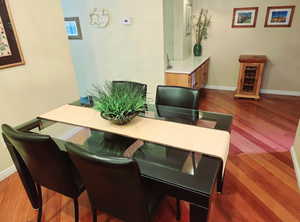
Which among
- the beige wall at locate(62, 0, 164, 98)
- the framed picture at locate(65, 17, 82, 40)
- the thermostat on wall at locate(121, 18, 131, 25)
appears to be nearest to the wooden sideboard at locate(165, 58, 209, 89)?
the beige wall at locate(62, 0, 164, 98)

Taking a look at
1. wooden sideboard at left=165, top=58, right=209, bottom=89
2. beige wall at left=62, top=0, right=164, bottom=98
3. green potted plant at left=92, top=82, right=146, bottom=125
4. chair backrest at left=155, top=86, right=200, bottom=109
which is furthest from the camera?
wooden sideboard at left=165, top=58, right=209, bottom=89

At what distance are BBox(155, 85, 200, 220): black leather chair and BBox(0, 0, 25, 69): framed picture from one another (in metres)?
1.59

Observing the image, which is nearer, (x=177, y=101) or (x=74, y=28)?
(x=177, y=101)

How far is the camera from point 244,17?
4.02 m

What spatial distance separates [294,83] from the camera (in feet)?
13.4

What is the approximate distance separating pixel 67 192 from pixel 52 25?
204cm

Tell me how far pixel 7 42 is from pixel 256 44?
13.9 ft

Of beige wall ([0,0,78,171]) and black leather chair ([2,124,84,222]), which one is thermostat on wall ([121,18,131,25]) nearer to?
beige wall ([0,0,78,171])

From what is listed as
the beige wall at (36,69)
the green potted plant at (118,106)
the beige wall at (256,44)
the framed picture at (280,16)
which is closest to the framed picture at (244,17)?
the beige wall at (256,44)

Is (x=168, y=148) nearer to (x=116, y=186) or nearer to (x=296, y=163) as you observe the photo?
(x=116, y=186)

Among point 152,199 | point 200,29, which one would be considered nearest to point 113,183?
point 152,199

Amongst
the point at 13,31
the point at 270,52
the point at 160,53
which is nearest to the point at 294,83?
the point at 270,52

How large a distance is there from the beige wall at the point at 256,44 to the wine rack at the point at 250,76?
0.31m

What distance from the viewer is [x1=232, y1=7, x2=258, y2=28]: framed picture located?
12.9 ft
